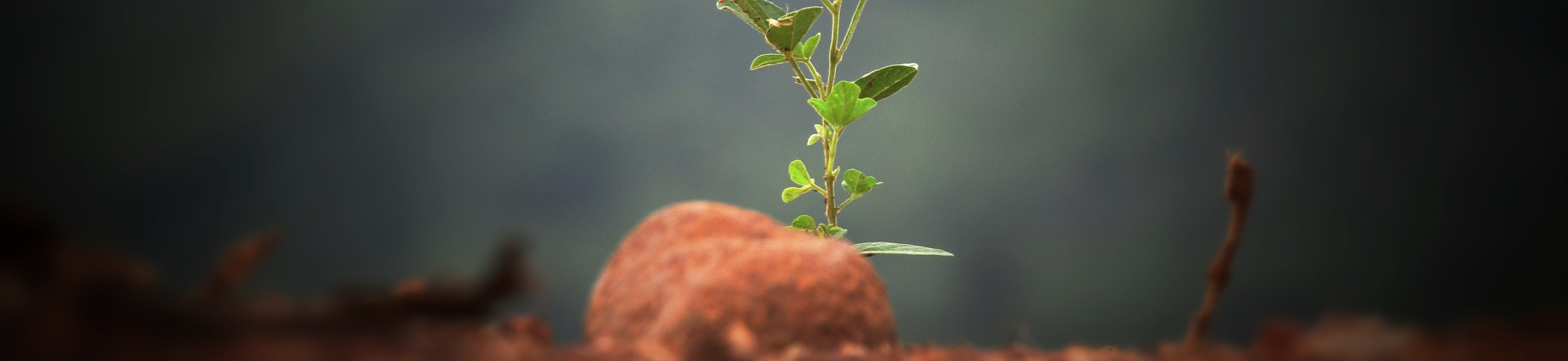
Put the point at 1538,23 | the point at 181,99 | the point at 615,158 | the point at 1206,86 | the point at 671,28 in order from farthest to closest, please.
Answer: the point at 671,28 → the point at 615,158 → the point at 1206,86 → the point at 1538,23 → the point at 181,99

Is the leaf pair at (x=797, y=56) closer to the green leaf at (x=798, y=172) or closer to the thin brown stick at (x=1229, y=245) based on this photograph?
the green leaf at (x=798, y=172)

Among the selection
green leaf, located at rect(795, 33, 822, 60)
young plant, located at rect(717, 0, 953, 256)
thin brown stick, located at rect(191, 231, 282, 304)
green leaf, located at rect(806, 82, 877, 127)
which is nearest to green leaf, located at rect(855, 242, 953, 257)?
young plant, located at rect(717, 0, 953, 256)

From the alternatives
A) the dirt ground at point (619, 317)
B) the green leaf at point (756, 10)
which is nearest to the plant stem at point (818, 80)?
the green leaf at point (756, 10)

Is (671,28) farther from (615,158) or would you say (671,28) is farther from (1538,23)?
(1538,23)

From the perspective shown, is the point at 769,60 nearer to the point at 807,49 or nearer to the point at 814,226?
the point at 807,49

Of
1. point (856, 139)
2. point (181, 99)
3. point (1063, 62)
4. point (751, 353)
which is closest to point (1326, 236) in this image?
point (1063, 62)

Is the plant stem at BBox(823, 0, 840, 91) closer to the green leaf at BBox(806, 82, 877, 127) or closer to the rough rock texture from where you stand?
the green leaf at BBox(806, 82, 877, 127)

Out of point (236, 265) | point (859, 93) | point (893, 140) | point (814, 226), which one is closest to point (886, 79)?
point (859, 93)
